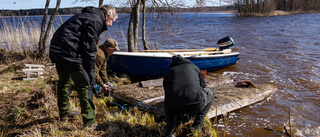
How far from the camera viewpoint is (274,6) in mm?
40312

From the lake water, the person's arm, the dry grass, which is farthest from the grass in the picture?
the lake water

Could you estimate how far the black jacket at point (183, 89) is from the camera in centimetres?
290

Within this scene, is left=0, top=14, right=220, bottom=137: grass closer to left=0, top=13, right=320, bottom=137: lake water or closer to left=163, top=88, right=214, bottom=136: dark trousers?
left=163, top=88, right=214, bottom=136: dark trousers

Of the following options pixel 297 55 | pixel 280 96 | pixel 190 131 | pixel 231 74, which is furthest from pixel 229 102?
pixel 297 55

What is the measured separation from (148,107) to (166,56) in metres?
2.24

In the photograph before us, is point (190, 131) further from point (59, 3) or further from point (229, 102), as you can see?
point (59, 3)

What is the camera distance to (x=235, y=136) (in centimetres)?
386

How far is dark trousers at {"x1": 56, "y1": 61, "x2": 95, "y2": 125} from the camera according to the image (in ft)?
9.56

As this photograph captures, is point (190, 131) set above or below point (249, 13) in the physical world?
below

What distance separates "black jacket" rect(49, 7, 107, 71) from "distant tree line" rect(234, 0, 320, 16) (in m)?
37.4

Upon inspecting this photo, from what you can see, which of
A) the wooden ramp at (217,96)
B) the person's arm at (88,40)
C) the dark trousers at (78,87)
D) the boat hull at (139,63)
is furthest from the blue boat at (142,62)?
the person's arm at (88,40)

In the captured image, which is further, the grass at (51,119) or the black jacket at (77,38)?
the grass at (51,119)

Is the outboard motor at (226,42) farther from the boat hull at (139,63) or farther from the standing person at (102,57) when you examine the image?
the standing person at (102,57)

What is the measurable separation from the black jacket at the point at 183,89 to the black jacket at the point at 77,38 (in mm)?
1066
